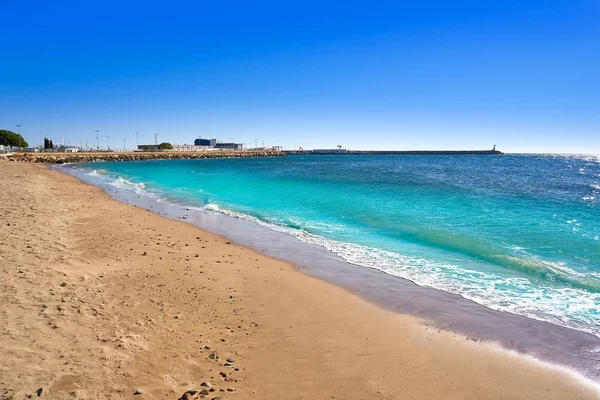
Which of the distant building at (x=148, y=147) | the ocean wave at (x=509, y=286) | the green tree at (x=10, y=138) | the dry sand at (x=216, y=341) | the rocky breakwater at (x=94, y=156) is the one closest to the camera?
the dry sand at (x=216, y=341)

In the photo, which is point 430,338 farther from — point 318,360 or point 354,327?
point 318,360

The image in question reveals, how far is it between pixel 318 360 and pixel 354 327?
1561 millimetres

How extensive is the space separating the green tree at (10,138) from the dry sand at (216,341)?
136m

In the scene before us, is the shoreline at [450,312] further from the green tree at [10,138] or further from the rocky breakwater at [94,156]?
the green tree at [10,138]

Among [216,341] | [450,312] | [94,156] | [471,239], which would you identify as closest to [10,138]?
[94,156]

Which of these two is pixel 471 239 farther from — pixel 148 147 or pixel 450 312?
pixel 148 147

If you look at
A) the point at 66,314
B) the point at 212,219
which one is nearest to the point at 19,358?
the point at 66,314

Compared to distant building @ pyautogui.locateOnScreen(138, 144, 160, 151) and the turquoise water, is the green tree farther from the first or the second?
the turquoise water

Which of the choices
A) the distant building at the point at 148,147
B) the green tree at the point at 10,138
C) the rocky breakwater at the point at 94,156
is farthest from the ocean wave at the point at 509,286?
the distant building at the point at 148,147

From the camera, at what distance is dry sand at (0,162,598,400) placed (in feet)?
16.2

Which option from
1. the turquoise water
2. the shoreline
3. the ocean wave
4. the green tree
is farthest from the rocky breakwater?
the ocean wave

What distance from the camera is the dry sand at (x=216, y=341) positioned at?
4.93 metres

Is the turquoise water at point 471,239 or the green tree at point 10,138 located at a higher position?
the green tree at point 10,138

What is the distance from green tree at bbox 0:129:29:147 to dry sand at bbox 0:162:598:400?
136 metres
